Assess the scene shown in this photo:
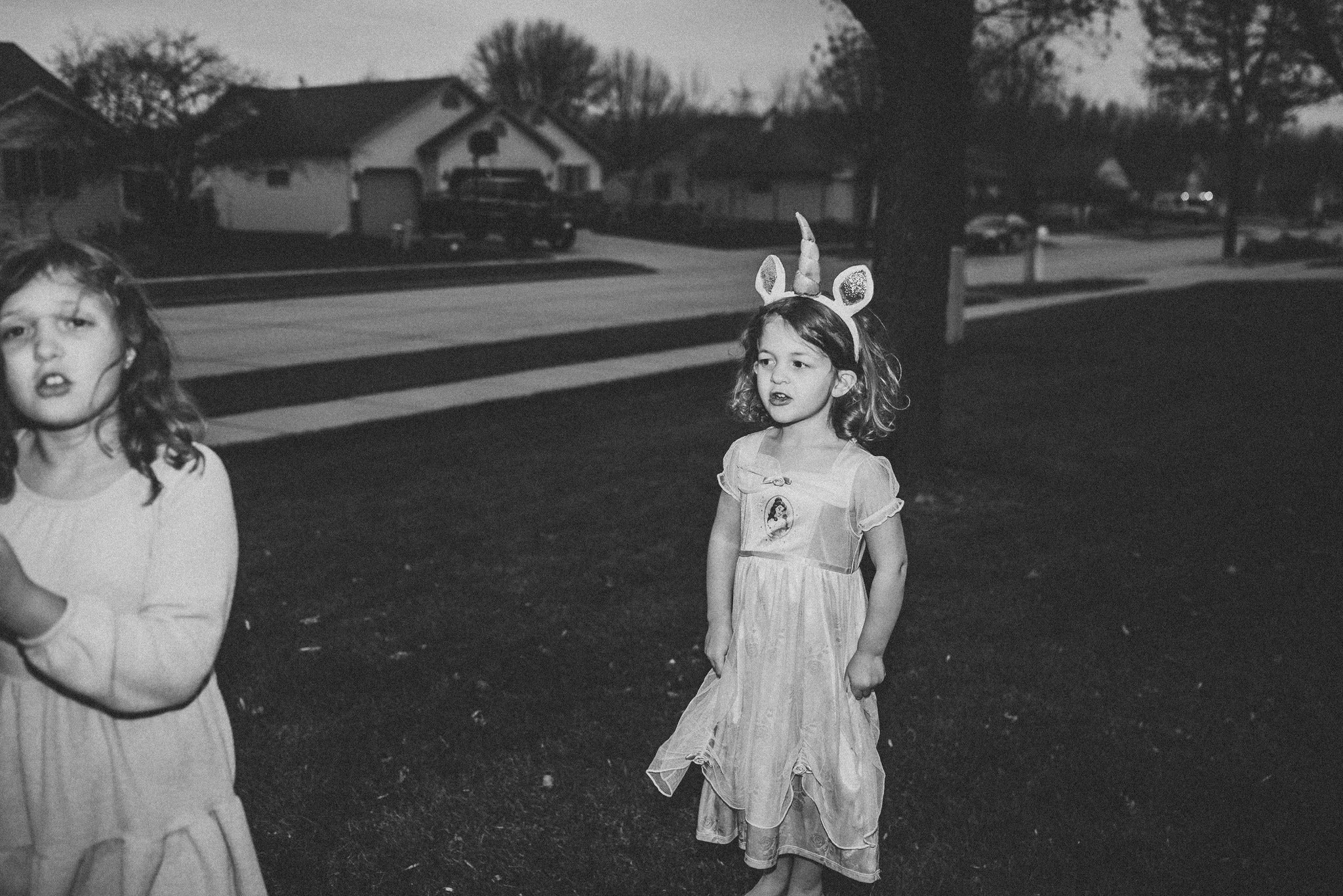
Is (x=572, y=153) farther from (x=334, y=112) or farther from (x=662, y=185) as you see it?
(x=662, y=185)

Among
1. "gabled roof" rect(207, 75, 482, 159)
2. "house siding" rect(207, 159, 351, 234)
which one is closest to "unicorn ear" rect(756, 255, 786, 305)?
"gabled roof" rect(207, 75, 482, 159)

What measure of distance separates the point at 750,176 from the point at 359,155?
23907mm

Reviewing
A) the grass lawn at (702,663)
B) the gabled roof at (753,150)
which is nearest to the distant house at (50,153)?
the grass lawn at (702,663)

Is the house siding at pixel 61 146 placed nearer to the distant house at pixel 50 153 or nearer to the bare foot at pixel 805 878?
the distant house at pixel 50 153

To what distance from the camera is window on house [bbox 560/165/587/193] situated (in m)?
51.2

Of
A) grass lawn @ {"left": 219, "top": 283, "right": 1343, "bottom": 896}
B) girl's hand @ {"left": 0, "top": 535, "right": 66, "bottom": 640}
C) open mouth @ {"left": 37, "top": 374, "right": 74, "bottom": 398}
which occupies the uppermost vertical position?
open mouth @ {"left": 37, "top": 374, "right": 74, "bottom": 398}

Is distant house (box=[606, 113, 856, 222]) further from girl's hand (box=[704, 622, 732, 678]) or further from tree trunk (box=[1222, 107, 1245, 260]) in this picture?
girl's hand (box=[704, 622, 732, 678])

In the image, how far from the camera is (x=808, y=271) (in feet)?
9.32

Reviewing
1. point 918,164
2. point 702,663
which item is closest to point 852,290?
point 702,663

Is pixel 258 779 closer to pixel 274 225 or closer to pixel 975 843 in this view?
pixel 975 843

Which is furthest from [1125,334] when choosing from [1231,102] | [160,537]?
[1231,102]

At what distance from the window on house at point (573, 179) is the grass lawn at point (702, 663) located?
4378 cm

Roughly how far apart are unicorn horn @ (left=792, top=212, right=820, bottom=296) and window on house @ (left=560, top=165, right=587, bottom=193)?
1925 inches

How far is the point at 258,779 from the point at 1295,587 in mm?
4304
